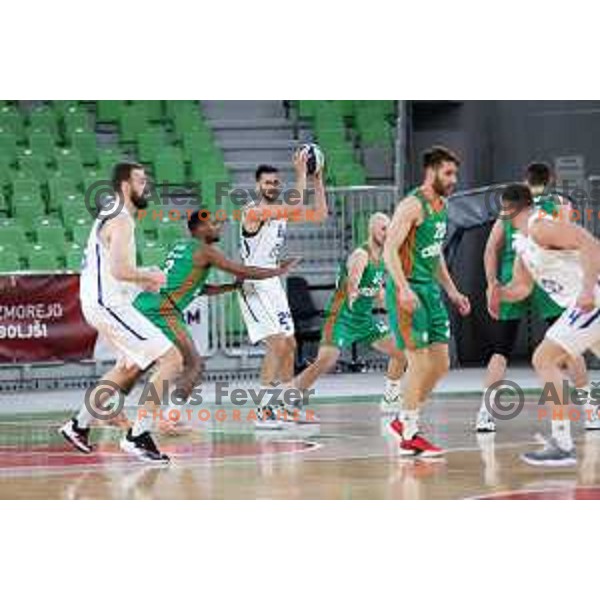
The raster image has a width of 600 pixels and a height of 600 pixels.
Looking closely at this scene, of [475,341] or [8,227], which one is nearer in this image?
[8,227]

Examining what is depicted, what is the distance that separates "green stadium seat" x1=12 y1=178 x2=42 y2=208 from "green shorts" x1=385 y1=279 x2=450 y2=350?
9.51 meters

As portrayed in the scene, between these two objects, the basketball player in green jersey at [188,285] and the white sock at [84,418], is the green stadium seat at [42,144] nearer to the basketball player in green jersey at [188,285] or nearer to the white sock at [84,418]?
the basketball player in green jersey at [188,285]

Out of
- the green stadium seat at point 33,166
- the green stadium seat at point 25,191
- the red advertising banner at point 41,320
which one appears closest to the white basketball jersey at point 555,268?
the red advertising banner at point 41,320

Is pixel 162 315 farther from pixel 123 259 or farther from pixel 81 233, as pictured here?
pixel 81 233

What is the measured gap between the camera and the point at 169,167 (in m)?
19.8

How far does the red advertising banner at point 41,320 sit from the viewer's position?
16.7m

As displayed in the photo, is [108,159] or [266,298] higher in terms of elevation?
[108,159]

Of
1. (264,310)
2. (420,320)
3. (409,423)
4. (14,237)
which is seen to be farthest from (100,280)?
(14,237)

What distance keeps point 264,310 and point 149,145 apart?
828cm

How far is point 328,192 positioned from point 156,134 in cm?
246

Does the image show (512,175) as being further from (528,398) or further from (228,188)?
(528,398)

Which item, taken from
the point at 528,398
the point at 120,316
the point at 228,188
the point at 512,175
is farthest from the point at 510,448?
the point at 512,175

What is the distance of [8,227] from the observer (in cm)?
1809

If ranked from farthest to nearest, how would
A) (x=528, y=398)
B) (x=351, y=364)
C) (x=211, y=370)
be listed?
(x=351, y=364) → (x=211, y=370) → (x=528, y=398)
